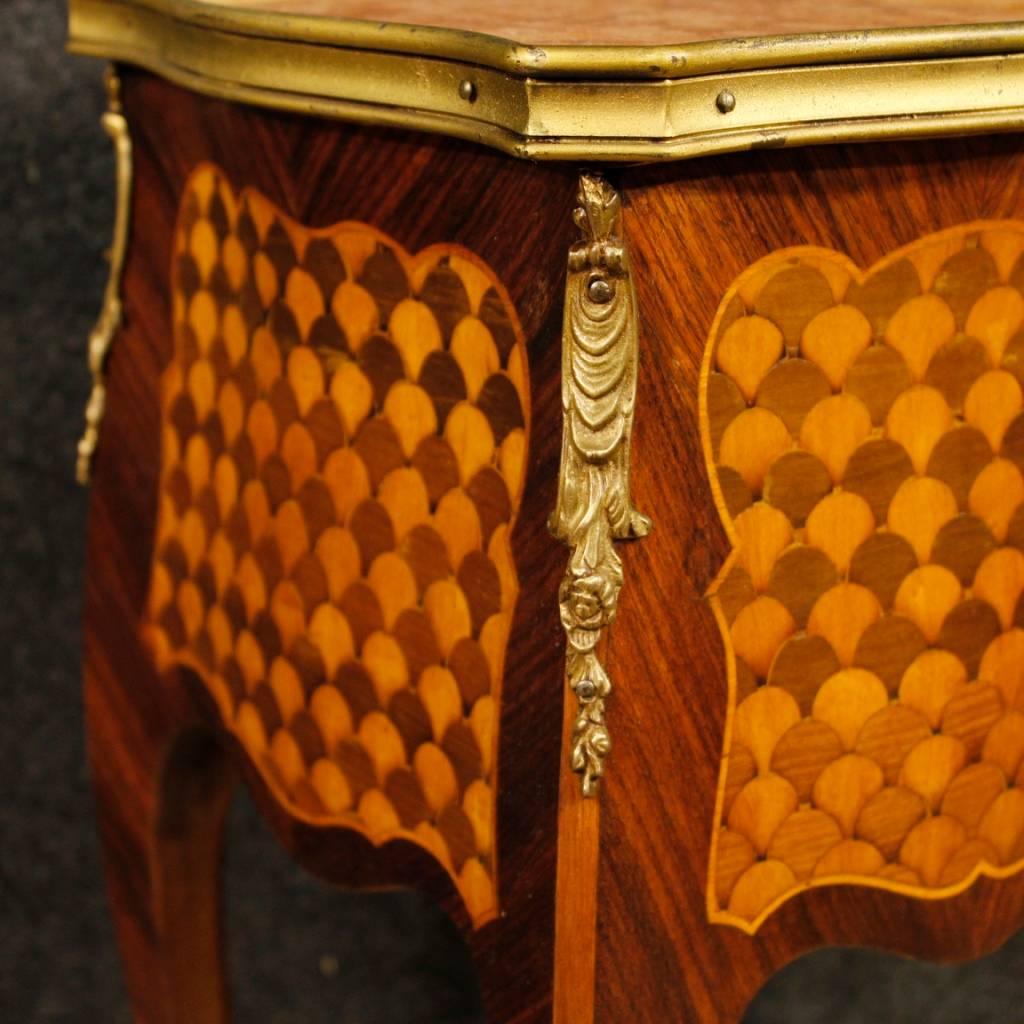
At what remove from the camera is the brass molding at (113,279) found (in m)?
0.92

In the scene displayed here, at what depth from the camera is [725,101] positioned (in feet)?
2.11

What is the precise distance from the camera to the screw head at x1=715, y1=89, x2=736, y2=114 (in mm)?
642

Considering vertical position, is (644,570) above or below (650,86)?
below

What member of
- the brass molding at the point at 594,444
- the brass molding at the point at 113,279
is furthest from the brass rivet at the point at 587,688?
the brass molding at the point at 113,279

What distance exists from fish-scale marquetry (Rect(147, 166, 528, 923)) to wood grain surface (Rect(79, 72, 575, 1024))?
12 mm

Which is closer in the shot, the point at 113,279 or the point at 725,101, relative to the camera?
the point at 725,101

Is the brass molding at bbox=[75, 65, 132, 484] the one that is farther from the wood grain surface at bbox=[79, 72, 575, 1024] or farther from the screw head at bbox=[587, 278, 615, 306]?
the screw head at bbox=[587, 278, 615, 306]

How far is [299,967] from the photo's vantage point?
1416mm

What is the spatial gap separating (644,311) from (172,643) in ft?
1.16

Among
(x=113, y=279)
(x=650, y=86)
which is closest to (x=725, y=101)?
(x=650, y=86)

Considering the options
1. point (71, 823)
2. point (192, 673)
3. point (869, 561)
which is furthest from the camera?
point (71, 823)

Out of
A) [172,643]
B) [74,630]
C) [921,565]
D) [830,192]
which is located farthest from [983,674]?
[74,630]

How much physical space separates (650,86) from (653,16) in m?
0.16

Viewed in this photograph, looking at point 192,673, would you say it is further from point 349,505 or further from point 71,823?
point 71,823
